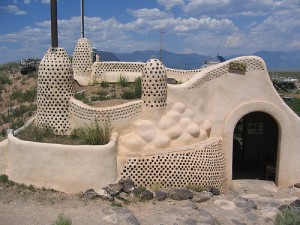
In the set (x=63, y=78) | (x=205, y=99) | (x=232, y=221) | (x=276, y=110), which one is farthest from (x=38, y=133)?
(x=276, y=110)

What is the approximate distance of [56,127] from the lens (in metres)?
11.4

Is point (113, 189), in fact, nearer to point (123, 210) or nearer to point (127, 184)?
point (127, 184)

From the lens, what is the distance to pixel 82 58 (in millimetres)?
19578

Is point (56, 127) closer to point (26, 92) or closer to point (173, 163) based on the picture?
point (173, 163)

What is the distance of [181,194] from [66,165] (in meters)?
3.19

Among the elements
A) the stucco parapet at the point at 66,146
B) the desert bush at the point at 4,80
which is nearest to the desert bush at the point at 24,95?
the desert bush at the point at 4,80

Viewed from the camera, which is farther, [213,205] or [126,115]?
[126,115]

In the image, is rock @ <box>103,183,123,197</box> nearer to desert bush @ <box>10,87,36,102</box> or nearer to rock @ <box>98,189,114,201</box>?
rock @ <box>98,189,114,201</box>

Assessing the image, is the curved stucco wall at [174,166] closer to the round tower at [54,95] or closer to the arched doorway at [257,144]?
the round tower at [54,95]

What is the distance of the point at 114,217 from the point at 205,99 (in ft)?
16.2

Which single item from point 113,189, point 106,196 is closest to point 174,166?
point 113,189

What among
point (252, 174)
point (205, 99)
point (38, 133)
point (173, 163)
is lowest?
point (252, 174)

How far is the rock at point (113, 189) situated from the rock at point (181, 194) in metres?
1.44

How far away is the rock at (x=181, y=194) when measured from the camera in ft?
32.9
